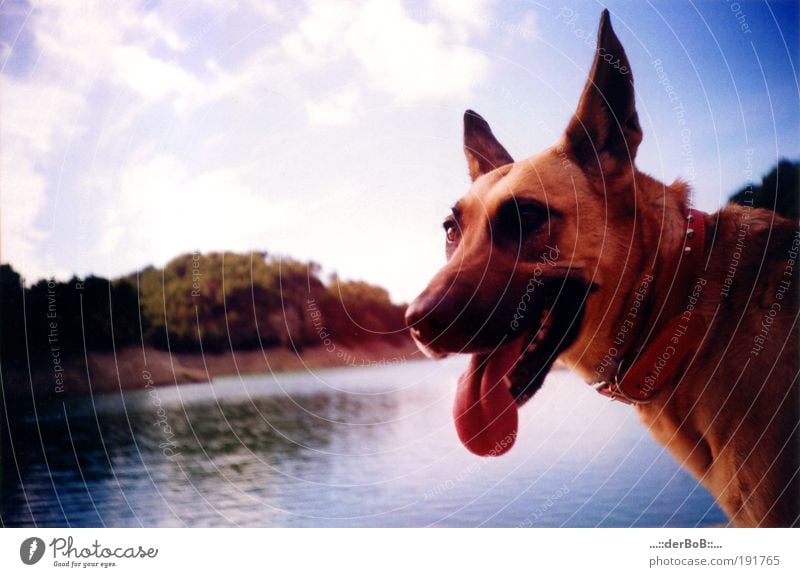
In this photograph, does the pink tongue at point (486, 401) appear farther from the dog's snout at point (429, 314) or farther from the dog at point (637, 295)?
the dog's snout at point (429, 314)

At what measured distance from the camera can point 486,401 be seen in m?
3.46

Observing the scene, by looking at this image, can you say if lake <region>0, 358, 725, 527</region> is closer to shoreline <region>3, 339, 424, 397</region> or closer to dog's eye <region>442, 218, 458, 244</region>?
shoreline <region>3, 339, 424, 397</region>

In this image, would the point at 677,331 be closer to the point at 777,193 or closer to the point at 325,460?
the point at 777,193

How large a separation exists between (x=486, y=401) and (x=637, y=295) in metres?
0.81

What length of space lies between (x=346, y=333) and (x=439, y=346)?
0.70m

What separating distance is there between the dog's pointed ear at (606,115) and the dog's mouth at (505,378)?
71cm

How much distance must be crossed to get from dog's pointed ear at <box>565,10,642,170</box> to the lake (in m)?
1.19

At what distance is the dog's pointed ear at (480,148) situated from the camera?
3.75 meters

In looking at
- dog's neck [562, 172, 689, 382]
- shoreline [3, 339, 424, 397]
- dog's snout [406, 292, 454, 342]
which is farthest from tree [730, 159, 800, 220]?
shoreline [3, 339, 424, 397]

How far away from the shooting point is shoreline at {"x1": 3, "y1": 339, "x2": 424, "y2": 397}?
391 centimetres

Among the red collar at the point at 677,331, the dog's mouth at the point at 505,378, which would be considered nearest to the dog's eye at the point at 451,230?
the dog's mouth at the point at 505,378
